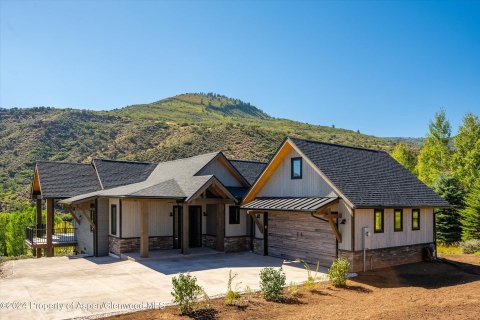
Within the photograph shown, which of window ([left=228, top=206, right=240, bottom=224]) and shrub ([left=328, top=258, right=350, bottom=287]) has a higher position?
window ([left=228, top=206, right=240, bottom=224])

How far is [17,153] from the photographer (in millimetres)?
57625

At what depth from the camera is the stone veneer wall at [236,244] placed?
822 inches

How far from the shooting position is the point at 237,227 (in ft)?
70.3

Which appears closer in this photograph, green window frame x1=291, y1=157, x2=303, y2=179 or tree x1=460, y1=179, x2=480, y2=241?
green window frame x1=291, y1=157, x2=303, y2=179

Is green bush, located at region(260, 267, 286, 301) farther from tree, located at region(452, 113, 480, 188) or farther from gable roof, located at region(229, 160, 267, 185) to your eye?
tree, located at region(452, 113, 480, 188)

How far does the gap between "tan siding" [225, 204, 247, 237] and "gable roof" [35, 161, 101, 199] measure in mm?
8595

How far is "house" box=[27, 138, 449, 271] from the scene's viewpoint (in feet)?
53.3

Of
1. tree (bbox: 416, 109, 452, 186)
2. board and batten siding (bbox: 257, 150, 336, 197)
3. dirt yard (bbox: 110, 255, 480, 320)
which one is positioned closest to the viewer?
dirt yard (bbox: 110, 255, 480, 320)

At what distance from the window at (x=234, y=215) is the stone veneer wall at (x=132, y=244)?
3339 mm

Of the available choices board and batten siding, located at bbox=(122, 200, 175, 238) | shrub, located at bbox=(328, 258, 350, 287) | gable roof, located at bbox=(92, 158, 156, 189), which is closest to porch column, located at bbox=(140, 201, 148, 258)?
board and batten siding, located at bbox=(122, 200, 175, 238)

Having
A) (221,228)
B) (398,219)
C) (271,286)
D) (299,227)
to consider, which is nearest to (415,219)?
(398,219)

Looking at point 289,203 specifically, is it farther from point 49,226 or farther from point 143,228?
point 49,226

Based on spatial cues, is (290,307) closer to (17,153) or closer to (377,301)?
(377,301)

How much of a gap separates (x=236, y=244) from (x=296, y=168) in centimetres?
562
